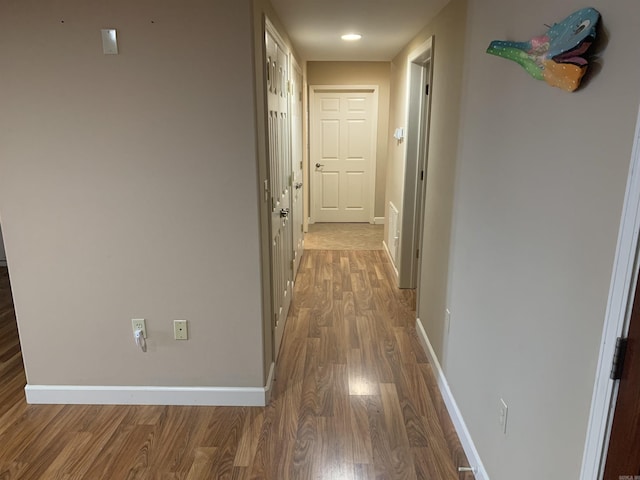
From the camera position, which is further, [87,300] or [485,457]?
[87,300]

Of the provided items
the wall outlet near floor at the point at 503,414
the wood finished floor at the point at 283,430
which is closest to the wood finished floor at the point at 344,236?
the wood finished floor at the point at 283,430

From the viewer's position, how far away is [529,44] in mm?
1388

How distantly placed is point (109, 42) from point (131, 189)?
663mm

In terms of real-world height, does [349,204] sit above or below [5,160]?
below

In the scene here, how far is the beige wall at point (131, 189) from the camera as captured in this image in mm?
2008

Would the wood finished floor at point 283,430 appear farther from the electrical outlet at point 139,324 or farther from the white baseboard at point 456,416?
the electrical outlet at point 139,324

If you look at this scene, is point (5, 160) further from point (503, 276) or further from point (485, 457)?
point (485, 457)

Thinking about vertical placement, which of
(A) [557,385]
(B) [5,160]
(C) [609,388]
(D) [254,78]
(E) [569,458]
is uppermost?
(D) [254,78]

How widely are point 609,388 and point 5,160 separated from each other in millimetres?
2559

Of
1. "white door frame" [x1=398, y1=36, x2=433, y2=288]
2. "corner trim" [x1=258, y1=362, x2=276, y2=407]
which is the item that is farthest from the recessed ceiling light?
"corner trim" [x1=258, y1=362, x2=276, y2=407]

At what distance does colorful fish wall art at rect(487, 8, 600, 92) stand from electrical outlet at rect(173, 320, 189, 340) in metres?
1.93

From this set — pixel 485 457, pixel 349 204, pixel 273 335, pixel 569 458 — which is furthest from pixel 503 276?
pixel 349 204

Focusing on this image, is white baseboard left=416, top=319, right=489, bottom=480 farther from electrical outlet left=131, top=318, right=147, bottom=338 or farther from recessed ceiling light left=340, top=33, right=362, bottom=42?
recessed ceiling light left=340, top=33, right=362, bottom=42

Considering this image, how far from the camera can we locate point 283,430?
2254 millimetres
